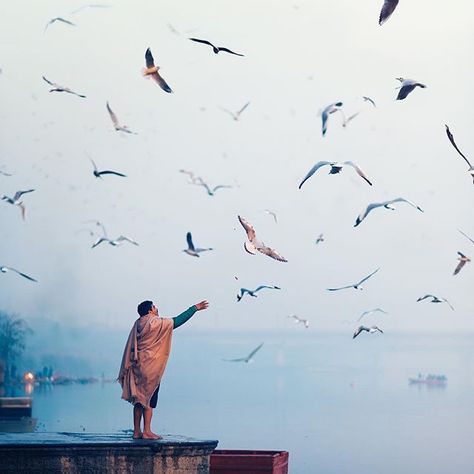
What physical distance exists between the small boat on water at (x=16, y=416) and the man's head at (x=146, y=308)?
940cm

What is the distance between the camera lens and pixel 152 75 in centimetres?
2338

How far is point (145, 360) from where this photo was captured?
17391 mm

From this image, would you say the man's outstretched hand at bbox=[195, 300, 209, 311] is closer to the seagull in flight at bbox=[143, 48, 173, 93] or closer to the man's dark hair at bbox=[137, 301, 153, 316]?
the man's dark hair at bbox=[137, 301, 153, 316]

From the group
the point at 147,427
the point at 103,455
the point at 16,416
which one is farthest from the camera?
the point at 16,416

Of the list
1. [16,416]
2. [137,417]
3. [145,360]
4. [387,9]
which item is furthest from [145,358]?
[16,416]

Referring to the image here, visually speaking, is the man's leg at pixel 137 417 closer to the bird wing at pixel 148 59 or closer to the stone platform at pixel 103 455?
the stone platform at pixel 103 455

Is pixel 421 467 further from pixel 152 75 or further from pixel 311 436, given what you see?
pixel 152 75

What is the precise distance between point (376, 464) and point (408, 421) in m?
55.7

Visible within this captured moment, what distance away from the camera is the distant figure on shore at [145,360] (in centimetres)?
1739

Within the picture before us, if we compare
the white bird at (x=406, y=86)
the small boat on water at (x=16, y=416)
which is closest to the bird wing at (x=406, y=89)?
the white bird at (x=406, y=86)

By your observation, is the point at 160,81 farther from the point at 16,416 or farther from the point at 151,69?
the point at 16,416

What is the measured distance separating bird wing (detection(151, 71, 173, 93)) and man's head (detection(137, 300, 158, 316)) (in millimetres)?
5108

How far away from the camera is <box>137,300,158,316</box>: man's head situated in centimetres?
1756

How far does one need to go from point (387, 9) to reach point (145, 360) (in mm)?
6351
